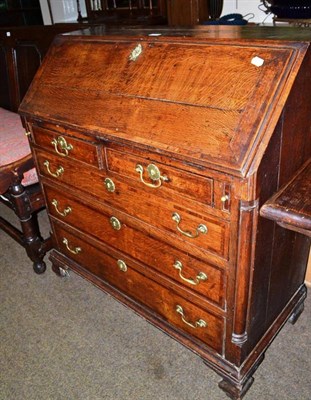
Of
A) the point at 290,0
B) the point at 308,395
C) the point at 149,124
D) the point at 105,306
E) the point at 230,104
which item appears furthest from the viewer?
the point at 105,306

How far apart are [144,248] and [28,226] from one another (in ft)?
3.17

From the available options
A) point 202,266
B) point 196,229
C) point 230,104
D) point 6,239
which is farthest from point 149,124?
point 6,239

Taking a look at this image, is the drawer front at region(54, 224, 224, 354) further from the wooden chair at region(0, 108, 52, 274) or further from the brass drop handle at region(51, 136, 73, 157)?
the brass drop handle at region(51, 136, 73, 157)

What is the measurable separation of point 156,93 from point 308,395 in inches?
55.0

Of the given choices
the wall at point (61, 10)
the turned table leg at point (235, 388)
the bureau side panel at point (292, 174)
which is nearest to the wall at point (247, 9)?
the bureau side panel at point (292, 174)

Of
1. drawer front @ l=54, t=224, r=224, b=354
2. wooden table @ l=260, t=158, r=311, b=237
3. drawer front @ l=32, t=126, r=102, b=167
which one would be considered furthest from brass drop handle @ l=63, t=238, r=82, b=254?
wooden table @ l=260, t=158, r=311, b=237

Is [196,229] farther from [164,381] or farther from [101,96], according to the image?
[164,381]

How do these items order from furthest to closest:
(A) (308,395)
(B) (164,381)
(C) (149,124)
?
(B) (164,381)
(A) (308,395)
(C) (149,124)

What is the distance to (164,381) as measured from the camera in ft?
5.47

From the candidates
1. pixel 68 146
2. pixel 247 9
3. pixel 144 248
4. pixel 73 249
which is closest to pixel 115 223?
pixel 144 248

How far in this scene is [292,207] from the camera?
1072mm

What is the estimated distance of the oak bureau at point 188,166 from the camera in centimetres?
110

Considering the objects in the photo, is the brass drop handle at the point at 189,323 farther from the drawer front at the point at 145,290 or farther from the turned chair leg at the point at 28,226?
the turned chair leg at the point at 28,226

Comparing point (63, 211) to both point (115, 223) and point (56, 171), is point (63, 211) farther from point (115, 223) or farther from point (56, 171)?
point (115, 223)
